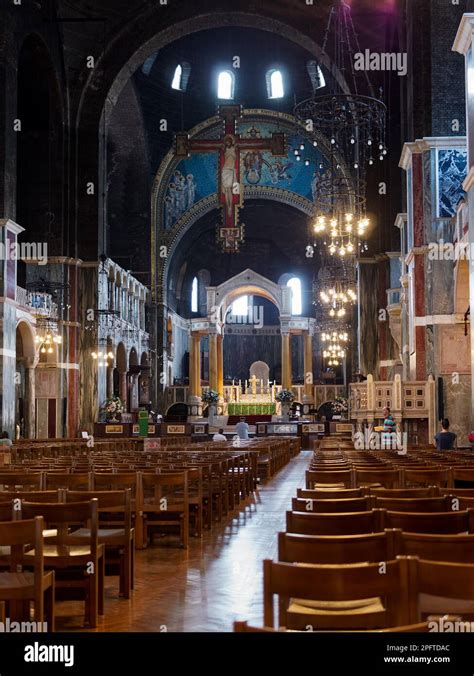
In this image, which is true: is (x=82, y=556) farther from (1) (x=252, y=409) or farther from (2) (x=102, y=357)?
(1) (x=252, y=409)

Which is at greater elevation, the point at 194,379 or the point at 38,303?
the point at 38,303

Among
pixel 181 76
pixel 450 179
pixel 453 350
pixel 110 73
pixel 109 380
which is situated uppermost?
pixel 181 76

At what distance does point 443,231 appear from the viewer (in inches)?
825

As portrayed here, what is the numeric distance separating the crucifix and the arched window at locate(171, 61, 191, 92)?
465 cm

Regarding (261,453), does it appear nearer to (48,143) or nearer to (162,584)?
(162,584)

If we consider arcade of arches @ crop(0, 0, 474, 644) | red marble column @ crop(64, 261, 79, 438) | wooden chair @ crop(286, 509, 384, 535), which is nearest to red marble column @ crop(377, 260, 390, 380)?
arcade of arches @ crop(0, 0, 474, 644)

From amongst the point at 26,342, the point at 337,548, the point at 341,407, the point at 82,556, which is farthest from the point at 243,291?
the point at 337,548

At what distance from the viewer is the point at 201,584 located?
6.04 metres

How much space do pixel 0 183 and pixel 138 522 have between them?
700 inches

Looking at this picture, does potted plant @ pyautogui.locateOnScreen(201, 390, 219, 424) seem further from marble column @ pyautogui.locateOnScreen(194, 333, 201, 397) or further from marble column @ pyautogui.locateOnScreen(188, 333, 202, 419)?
marble column @ pyautogui.locateOnScreen(194, 333, 201, 397)

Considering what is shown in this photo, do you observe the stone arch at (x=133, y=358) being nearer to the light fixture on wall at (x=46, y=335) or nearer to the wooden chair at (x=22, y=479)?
the light fixture on wall at (x=46, y=335)

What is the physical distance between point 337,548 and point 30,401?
1012 inches

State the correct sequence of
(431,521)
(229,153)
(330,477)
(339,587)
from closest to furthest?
1. (339,587)
2. (431,521)
3. (330,477)
4. (229,153)

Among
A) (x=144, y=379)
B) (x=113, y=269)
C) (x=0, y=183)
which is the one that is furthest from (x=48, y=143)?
(x=144, y=379)
